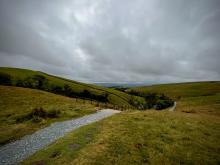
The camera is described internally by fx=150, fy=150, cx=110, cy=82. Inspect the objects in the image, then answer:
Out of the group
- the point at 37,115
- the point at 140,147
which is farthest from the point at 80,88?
the point at 140,147

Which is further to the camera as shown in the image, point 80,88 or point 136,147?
point 80,88

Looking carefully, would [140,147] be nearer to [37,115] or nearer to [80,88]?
[37,115]

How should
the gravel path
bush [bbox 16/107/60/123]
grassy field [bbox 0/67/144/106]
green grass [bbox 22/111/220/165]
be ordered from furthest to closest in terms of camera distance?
grassy field [bbox 0/67/144/106]
bush [bbox 16/107/60/123]
the gravel path
green grass [bbox 22/111/220/165]

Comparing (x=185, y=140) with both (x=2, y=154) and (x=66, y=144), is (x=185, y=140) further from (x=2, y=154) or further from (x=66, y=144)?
(x=2, y=154)

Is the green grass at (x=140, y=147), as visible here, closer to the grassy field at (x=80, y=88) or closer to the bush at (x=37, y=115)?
the bush at (x=37, y=115)

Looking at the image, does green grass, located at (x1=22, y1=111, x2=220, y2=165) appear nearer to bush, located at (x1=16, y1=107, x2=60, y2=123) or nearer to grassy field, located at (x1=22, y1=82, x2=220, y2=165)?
grassy field, located at (x1=22, y1=82, x2=220, y2=165)

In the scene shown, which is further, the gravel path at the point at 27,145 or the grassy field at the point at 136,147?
the gravel path at the point at 27,145

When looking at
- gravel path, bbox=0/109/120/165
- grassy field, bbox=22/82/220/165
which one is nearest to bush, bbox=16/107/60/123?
gravel path, bbox=0/109/120/165

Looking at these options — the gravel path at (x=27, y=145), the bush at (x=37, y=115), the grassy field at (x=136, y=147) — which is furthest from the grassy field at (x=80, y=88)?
the grassy field at (x=136, y=147)

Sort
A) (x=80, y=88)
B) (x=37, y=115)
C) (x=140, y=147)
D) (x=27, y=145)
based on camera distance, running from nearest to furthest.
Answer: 1. (x=140, y=147)
2. (x=27, y=145)
3. (x=37, y=115)
4. (x=80, y=88)

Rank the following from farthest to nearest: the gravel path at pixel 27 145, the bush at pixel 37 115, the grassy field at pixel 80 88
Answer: the grassy field at pixel 80 88
the bush at pixel 37 115
the gravel path at pixel 27 145

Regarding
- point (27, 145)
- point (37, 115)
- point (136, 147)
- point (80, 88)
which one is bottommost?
point (27, 145)

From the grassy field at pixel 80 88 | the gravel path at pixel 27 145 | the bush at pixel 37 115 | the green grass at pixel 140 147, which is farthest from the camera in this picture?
the grassy field at pixel 80 88

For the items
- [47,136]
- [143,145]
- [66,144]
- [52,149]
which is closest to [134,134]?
[143,145]
